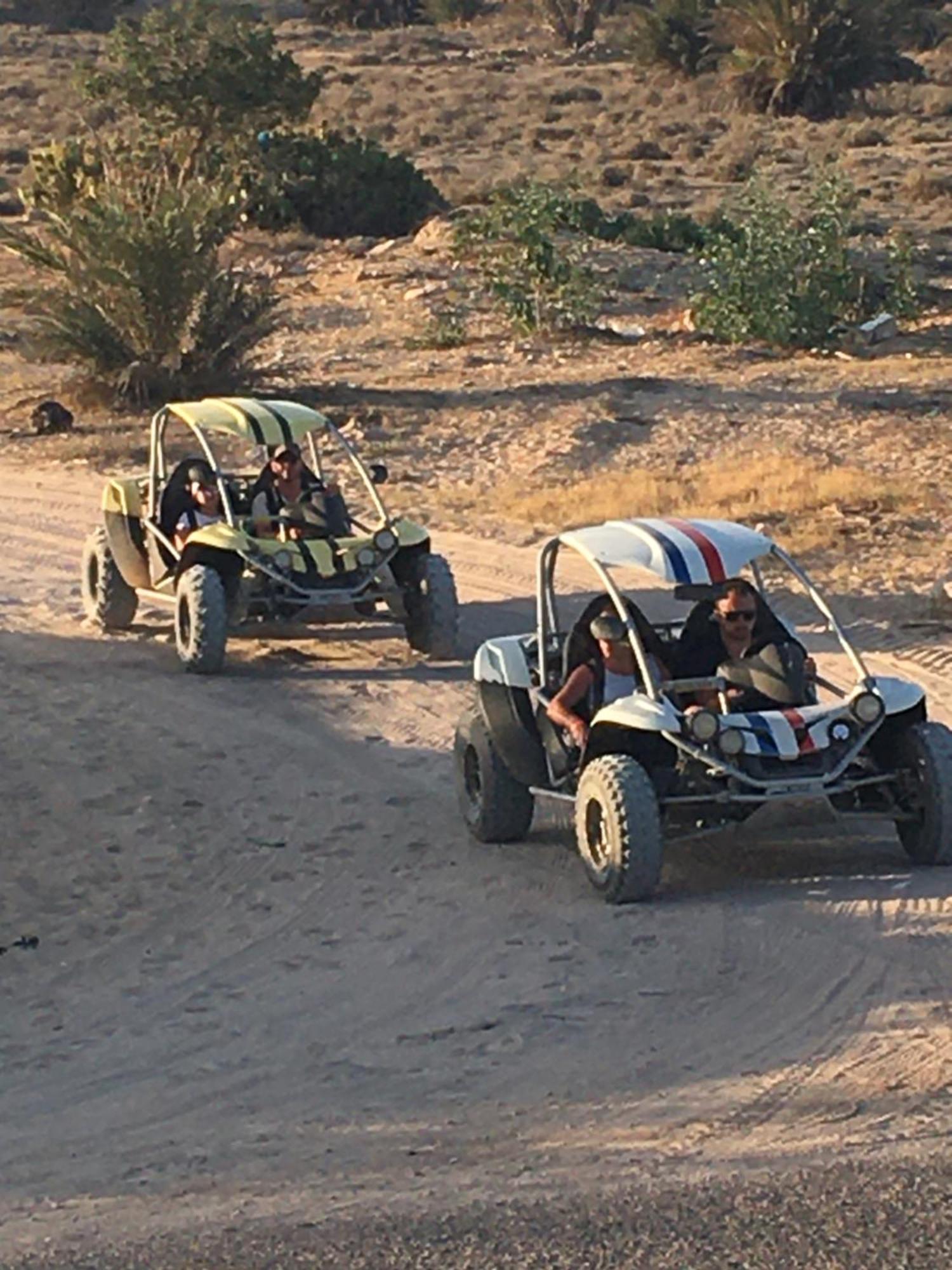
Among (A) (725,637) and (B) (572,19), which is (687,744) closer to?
(A) (725,637)


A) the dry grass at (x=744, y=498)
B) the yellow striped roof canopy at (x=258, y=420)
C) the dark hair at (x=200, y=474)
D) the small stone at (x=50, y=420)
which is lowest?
the dry grass at (x=744, y=498)

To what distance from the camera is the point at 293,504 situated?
1452 centimetres

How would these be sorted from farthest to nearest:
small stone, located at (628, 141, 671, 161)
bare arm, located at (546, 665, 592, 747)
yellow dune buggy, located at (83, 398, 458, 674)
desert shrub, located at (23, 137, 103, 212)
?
small stone, located at (628, 141, 671, 161)
desert shrub, located at (23, 137, 103, 212)
yellow dune buggy, located at (83, 398, 458, 674)
bare arm, located at (546, 665, 592, 747)

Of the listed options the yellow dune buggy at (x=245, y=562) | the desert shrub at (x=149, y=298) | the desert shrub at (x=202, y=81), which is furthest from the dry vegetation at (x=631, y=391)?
the yellow dune buggy at (x=245, y=562)

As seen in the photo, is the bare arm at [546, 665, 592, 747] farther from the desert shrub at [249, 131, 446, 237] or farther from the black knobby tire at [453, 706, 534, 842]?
the desert shrub at [249, 131, 446, 237]

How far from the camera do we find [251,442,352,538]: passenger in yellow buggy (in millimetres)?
14375

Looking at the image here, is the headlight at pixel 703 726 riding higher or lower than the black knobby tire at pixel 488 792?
higher

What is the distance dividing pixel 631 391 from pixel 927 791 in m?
13.9

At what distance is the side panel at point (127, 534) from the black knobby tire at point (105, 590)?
0.07 m

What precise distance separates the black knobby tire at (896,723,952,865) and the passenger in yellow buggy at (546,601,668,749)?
110 centimetres

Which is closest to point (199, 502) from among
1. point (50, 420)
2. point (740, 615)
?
point (740, 615)

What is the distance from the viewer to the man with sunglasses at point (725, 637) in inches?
388

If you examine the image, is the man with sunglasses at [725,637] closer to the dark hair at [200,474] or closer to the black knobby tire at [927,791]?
the black knobby tire at [927,791]

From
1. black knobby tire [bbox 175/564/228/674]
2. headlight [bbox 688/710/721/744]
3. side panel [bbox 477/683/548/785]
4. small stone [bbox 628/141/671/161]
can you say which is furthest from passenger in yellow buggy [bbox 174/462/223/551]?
small stone [bbox 628/141/671/161]
